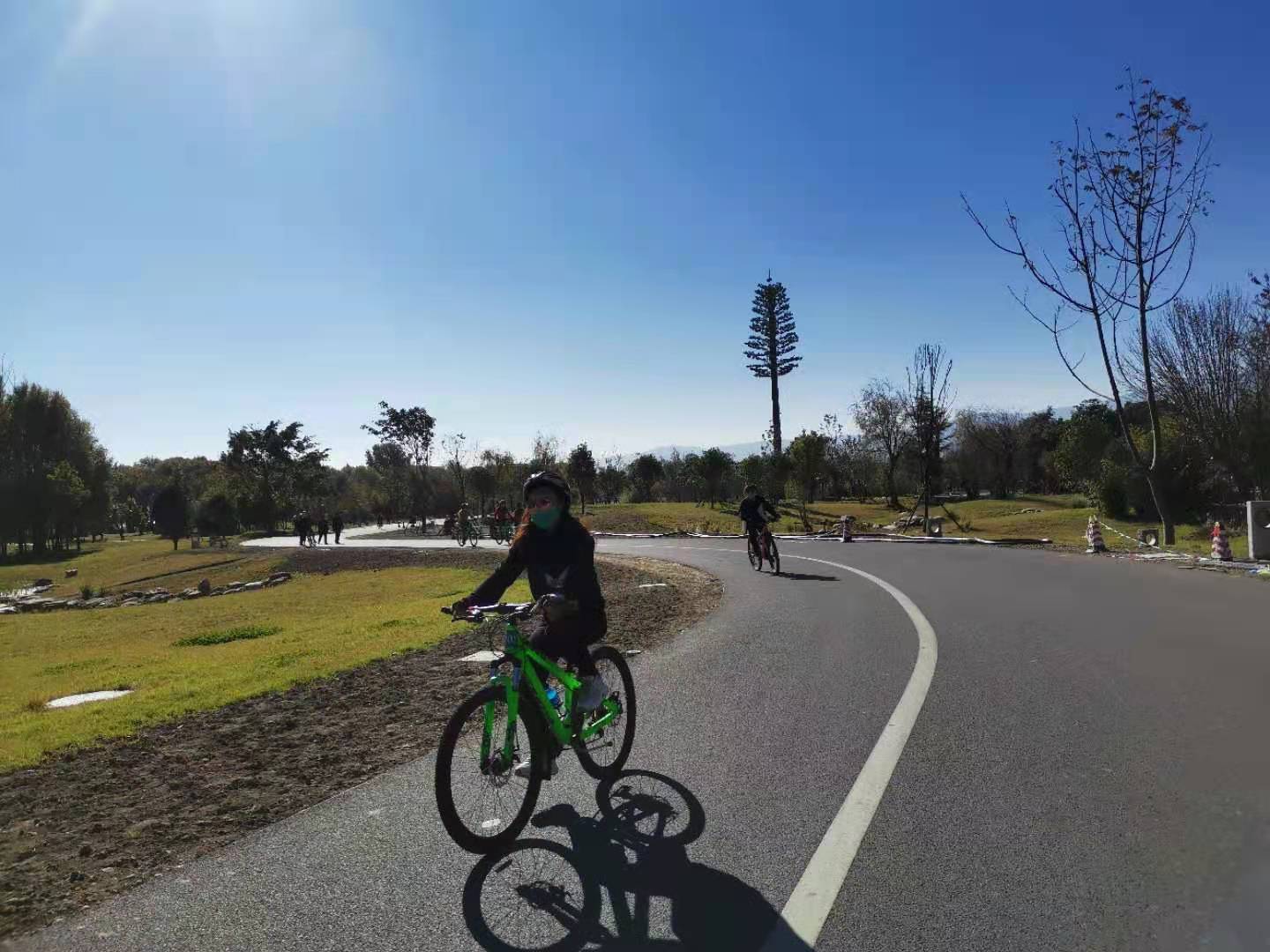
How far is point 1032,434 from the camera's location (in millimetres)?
85125

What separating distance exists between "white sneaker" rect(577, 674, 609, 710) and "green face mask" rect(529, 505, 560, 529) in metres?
0.95

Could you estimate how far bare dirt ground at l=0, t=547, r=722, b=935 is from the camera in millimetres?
4051

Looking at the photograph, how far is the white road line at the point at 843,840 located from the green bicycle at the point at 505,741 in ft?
4.84

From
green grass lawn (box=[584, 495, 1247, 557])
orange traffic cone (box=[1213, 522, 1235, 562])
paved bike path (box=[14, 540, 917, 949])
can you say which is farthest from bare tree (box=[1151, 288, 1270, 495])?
paved bike path (box=[14, 540, 917, 949])

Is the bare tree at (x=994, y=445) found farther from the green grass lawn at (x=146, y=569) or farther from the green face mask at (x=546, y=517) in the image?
the green face mask at (x=546, y=517)

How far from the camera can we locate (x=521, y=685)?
4.31 metres

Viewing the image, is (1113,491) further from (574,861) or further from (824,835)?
(574,861)

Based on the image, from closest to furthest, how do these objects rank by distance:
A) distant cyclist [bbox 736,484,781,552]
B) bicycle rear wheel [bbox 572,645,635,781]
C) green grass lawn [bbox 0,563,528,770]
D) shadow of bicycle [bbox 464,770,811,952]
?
shadow of bicycle [bbox 464,770,811,952] → bicycle rear wheel [bbox 572,645,635,781] → green grass lawn [bbox 0,563,528,770] → distant cyclist [bbox 736,484,781,552]

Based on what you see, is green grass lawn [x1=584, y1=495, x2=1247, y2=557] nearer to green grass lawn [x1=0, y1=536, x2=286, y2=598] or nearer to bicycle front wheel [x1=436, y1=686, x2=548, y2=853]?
green grass lawn [x1=0, y1=536, x2=286, y2=598]

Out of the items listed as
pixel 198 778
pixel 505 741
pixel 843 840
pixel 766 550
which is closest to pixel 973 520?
pixel 766 550

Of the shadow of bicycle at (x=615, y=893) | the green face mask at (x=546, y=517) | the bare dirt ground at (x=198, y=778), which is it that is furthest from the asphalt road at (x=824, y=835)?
the green face mask at (x=546, y=517)

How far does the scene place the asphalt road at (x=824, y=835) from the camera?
10.7ft

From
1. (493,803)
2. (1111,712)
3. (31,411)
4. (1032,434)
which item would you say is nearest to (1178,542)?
(1111,712)

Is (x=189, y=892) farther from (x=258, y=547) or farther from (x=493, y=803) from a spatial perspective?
(x=258, y=547)
